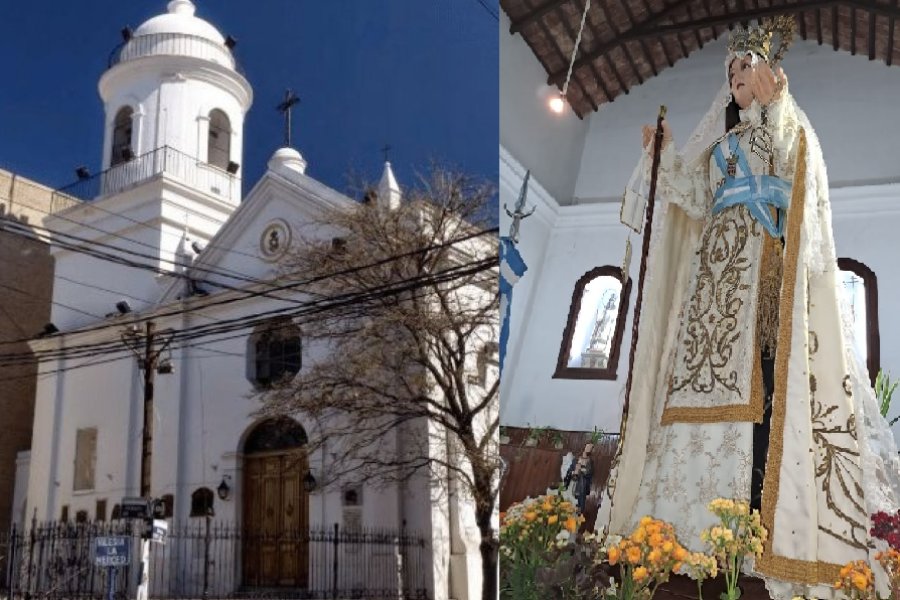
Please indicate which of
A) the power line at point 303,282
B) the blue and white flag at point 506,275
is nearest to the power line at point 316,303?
the power line at point 303,282

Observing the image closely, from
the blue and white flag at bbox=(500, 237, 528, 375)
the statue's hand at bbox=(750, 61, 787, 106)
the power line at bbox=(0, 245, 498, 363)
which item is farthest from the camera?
the power line at bbox=(0, 245, 498, 363)

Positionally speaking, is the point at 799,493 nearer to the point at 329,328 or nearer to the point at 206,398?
the point at 329,328

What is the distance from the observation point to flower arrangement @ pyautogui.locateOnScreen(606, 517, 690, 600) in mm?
1498

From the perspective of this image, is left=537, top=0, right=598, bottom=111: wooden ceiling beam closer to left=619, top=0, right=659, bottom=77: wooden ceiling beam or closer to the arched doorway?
left=619, top=0, right=659, bottom=77: wooden ceiling beam

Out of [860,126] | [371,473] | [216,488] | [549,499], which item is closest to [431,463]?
[371,473]

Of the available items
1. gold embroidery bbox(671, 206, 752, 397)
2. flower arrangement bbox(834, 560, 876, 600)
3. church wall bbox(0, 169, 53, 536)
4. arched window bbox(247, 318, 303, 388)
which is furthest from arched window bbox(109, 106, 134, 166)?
flower arrangement bbox(834, 560, 876, 600)

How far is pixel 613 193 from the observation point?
188cm

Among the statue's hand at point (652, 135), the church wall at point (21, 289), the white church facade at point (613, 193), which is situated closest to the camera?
the white church facade at point (613, 193)

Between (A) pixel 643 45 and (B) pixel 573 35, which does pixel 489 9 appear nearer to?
(B) pixel 573 35

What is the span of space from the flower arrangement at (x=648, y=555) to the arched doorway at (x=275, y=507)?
839mm

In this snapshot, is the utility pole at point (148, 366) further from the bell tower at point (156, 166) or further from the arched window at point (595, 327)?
the arched window at point (595, 327)

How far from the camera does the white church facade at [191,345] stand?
2.15m

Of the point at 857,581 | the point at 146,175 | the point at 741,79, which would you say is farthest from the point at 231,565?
the point at 741,79

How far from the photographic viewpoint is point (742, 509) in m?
1.48
